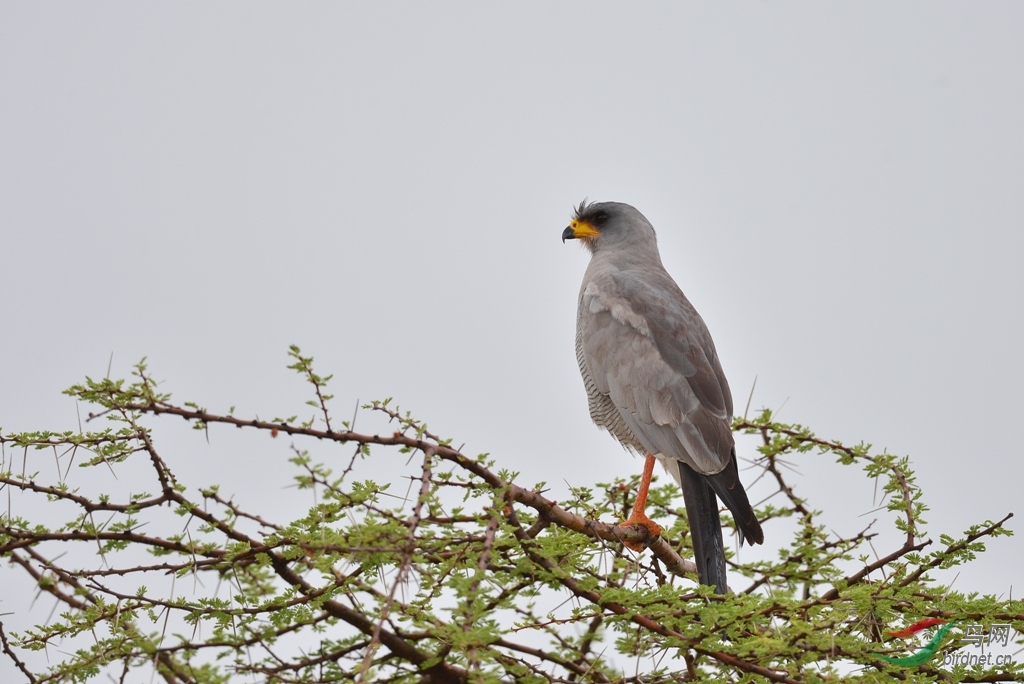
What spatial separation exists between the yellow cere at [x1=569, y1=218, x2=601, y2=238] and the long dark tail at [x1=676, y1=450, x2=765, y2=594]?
2333mm

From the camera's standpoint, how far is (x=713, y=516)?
4402 mm

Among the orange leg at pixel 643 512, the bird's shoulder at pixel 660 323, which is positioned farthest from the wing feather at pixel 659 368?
the orange leg at pixel 643 512

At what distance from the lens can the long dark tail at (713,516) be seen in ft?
13.6

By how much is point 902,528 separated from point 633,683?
1.46 meters

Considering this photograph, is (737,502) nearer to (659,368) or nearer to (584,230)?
(659,368)

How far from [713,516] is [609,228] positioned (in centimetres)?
263

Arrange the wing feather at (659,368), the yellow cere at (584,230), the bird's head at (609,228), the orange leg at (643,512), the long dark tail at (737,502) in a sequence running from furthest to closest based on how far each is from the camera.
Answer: the yellow cere at (584,230) < the bird's head at (609,228) < the wing feather at (659,368) < the orange leg at (643,512) < the long dark tail at (737,502)

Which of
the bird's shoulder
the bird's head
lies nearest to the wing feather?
the bird's shoulder

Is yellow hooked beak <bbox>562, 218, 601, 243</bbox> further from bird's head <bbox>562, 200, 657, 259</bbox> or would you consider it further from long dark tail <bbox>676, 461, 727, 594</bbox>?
long dark tail <bbox>676, 461, 727, 594</bbox>

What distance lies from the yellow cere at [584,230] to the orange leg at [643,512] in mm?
1946

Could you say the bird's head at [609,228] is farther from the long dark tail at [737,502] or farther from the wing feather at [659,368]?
the long dark tail at [737,502]

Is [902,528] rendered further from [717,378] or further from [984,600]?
[717,378]

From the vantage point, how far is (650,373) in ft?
16.8

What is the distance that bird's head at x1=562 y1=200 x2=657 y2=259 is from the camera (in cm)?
645
